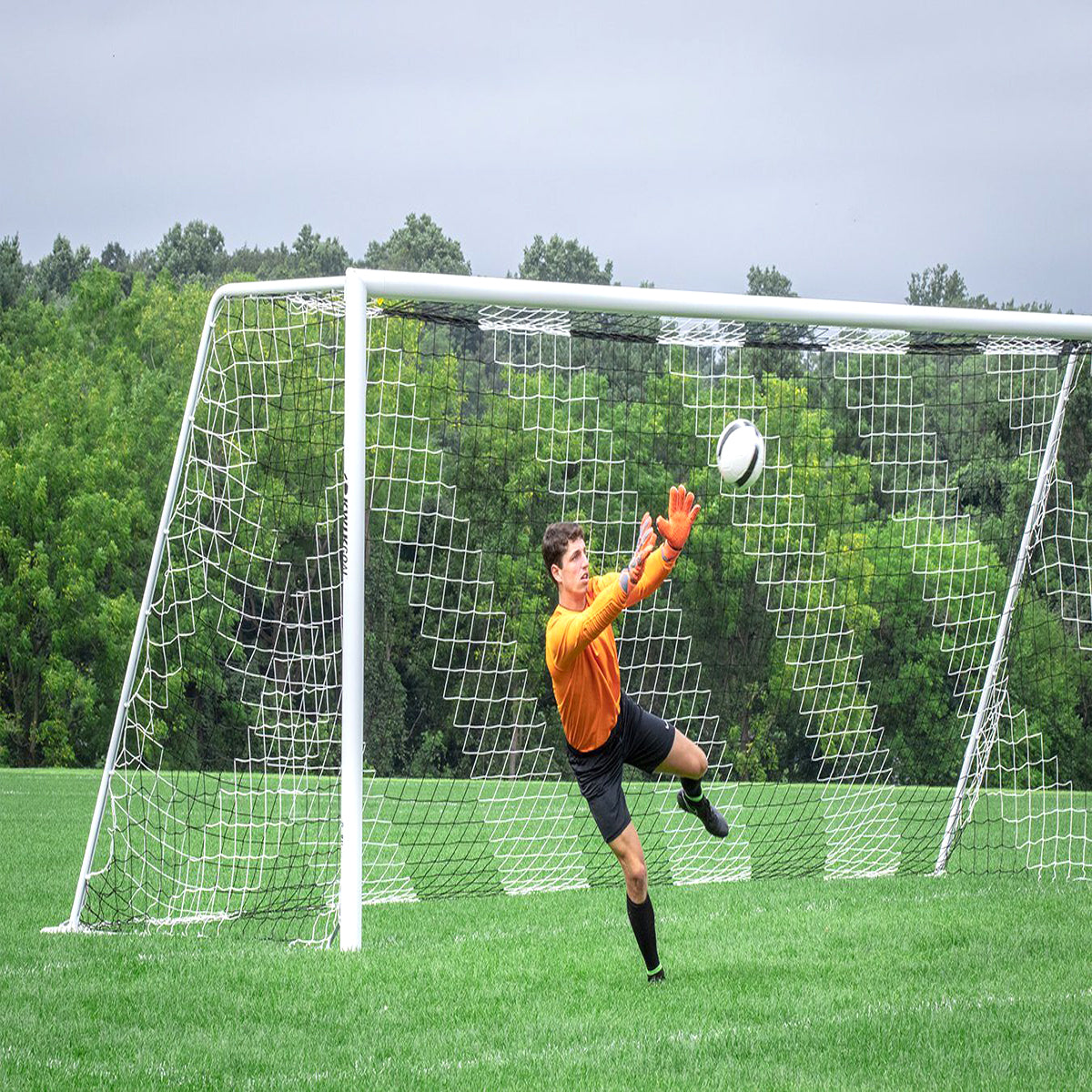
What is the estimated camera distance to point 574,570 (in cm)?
665

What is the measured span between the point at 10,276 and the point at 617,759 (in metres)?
53.3

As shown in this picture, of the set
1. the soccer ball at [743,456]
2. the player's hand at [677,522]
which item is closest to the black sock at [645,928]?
the player's hand at [677,522]

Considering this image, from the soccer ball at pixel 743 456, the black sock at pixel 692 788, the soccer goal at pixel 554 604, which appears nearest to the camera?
the soccer ball at pixel 743 456

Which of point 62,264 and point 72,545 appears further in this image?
point 62,264

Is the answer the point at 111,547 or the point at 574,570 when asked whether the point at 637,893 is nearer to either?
the point at 574,570

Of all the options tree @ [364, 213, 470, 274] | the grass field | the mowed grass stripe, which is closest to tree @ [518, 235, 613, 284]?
tree @ [364, 213, 470, 274]

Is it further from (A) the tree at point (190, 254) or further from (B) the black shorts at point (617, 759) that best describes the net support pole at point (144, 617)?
(A) the tree at point (190, 254)

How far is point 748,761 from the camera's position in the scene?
83.8 feet

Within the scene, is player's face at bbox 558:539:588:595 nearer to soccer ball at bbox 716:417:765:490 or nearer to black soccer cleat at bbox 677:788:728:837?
soccer ball at bbox 716:417:765:490

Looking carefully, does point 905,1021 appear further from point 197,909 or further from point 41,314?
point 41,314

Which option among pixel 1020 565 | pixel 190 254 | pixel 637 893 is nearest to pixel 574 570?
pixel 637 893

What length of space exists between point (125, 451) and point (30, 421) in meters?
2.91

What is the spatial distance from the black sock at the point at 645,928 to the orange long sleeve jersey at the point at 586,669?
0.80m

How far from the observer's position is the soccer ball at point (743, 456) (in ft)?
23.8
